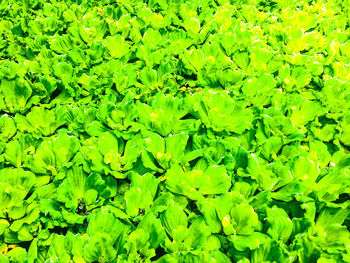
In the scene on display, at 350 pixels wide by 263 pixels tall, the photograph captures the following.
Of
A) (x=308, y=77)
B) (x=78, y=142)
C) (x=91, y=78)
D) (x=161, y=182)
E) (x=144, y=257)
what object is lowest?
(x=144, y=257)

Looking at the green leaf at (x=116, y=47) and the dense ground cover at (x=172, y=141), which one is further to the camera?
the green leaf at (x=116, y=47)

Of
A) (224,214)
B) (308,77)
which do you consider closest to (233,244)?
(224,214)

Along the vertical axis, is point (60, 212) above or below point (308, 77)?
below

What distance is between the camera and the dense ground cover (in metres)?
1.32

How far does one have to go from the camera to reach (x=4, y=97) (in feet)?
Answer: 6.45

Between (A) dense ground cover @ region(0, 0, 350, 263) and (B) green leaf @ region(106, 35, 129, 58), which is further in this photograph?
(B) green leaf @ region(106, 35, 129, 58)

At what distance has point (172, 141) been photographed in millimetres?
1619

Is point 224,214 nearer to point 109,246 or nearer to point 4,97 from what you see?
point 109,246

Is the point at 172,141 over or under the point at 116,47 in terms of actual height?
under

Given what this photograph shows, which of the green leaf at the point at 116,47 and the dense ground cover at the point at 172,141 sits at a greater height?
the green leaf at the point at 116,47

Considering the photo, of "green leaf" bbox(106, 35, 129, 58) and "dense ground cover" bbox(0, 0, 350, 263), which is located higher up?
"green leaf" bbox(106, 35, 129, 58)

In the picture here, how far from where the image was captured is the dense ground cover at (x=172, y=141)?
4.34ft

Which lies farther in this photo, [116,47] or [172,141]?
[116,47]

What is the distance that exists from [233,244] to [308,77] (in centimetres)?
143
